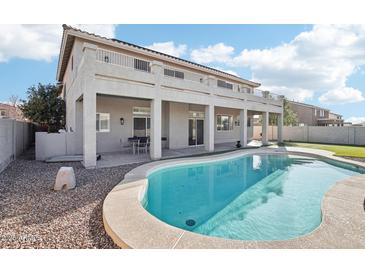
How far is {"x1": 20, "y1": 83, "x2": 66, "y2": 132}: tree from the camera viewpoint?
605 inches

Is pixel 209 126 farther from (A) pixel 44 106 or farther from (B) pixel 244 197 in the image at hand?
(A) pixel 44 106

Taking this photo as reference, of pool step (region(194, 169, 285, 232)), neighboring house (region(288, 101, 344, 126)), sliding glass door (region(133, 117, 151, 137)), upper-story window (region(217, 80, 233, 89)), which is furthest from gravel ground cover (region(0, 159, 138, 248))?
neighboring house (region(288, 101, 344, 126))

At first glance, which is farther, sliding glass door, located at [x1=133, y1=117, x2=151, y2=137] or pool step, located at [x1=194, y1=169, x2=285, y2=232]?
Result: sliding glass door, located at [x1=133, y1=117, x2=151, y2=137]

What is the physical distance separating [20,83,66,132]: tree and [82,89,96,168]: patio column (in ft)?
29.4

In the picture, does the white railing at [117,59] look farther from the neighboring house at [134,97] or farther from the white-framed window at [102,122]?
the white-framed window at [102,122]

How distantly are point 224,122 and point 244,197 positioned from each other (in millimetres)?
16245

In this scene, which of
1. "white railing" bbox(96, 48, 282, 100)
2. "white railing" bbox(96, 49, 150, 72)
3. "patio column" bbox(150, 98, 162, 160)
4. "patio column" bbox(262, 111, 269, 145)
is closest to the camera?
"white railing" bbox(96, 49, 150, 72)

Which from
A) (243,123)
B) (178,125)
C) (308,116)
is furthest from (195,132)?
(308,116)

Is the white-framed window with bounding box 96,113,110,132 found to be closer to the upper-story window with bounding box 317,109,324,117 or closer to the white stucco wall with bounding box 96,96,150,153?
the white stucco wall with bounding box 96,96,150,153

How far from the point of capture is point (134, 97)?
438 inches
